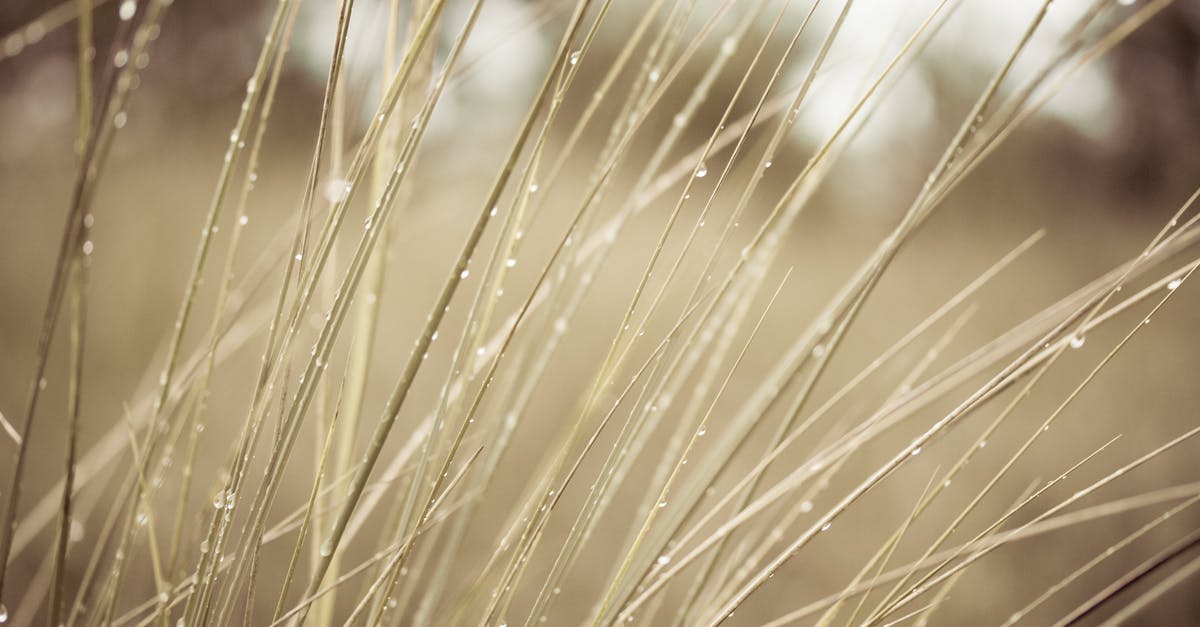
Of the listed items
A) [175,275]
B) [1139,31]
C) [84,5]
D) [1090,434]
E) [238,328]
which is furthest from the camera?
[175,275]

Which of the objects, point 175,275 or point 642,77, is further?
point 175,275

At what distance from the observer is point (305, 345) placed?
4.68ft

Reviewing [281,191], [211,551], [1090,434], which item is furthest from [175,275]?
[1090,434]

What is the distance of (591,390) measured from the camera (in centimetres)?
42

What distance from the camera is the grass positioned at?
37 centimetres

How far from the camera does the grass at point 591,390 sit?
37 cm

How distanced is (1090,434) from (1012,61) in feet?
5.08

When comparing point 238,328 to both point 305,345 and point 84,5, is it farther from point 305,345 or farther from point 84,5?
point 84,5

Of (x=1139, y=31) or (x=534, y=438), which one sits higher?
(x=1139, y=31)

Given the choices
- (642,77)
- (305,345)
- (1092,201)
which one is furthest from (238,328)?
(1092,201)

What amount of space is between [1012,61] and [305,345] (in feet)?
4.39

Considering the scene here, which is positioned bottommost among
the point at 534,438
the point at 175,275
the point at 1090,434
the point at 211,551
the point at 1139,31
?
the point at 211,551

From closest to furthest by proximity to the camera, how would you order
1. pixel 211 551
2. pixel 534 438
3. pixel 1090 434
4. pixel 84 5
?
pixel 84 5, pixel 211 551, pixel 1090 434, pixel 534 438

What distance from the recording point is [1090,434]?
61.9 inches
